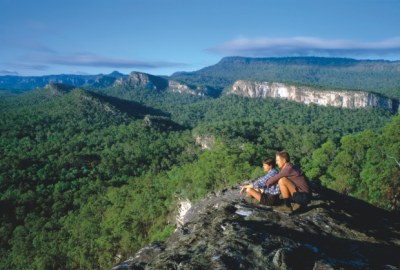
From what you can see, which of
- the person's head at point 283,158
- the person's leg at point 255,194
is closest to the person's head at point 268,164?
the person's head at point 283,158

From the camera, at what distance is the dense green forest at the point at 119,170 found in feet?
103

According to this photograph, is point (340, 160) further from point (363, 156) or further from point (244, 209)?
point (244, 209)

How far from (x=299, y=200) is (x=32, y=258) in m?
40.5

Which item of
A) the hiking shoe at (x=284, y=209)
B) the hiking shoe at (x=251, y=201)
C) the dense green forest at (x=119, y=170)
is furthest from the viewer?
the dense green forest at (x=119, y=170)

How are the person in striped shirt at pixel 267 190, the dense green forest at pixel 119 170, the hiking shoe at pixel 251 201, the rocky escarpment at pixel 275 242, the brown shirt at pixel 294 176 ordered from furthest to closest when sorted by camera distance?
1. the dense green forest at pixel 119 170
2. the hiking shoe at pixel 251 201
3. the person in striped shirt at pixel 267 190
4. the brown shirt at pixel 294 176
5. the rocky escarpment at pixel 275 242

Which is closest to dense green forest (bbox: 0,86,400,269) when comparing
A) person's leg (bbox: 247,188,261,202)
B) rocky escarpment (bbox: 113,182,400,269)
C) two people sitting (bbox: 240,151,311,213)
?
rocky escarpment (bbox: 113,182,400,269)

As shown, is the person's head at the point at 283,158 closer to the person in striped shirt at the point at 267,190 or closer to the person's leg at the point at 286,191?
the person in striped shirt at the point at 267,190

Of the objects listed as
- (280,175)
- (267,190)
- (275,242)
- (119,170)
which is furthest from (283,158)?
(119,170)

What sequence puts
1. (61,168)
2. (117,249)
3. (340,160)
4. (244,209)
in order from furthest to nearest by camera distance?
(61,168), (117,249), (340,160), (244,209)

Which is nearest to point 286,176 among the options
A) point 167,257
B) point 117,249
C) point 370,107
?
point 167,257

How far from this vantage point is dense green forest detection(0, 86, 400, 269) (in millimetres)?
31438

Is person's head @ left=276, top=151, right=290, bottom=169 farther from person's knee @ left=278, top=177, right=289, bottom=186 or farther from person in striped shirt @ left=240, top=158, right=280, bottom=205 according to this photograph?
person's knee @ left=278, top=177, right=289, bottom=186

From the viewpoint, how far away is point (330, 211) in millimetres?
10859

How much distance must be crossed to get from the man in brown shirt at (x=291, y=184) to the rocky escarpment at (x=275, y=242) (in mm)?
440
